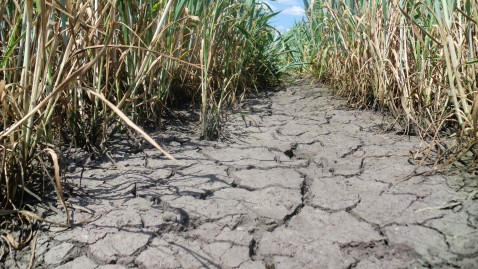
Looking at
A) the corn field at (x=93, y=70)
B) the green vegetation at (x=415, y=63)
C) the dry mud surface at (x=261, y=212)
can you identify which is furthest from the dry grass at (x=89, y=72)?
the green vegetation at (x=415, y=63)

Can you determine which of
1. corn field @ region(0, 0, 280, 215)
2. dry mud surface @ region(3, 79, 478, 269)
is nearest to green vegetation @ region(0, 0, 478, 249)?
corn field @ region(0, 0, 280, 215)

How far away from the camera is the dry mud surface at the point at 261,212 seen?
125 centimetres

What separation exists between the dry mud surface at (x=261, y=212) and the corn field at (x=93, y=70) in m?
0.14

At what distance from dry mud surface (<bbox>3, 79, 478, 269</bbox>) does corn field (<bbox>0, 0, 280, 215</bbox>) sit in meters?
0.14

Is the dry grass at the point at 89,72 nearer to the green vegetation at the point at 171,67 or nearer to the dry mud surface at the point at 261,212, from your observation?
the green vegetation at the point at 171,67

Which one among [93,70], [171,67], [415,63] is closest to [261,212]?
[93,70]

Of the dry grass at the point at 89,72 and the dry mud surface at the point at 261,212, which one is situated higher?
the dry grass at the point at 89,72

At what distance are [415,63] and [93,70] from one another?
4.30 ft

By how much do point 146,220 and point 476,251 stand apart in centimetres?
84

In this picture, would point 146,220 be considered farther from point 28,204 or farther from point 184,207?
point 28,204

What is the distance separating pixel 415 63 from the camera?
216cm

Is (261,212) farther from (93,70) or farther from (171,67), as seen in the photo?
(171,67)

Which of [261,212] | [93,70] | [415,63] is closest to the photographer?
[261,212]

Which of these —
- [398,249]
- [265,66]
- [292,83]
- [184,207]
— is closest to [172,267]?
[184,207]
